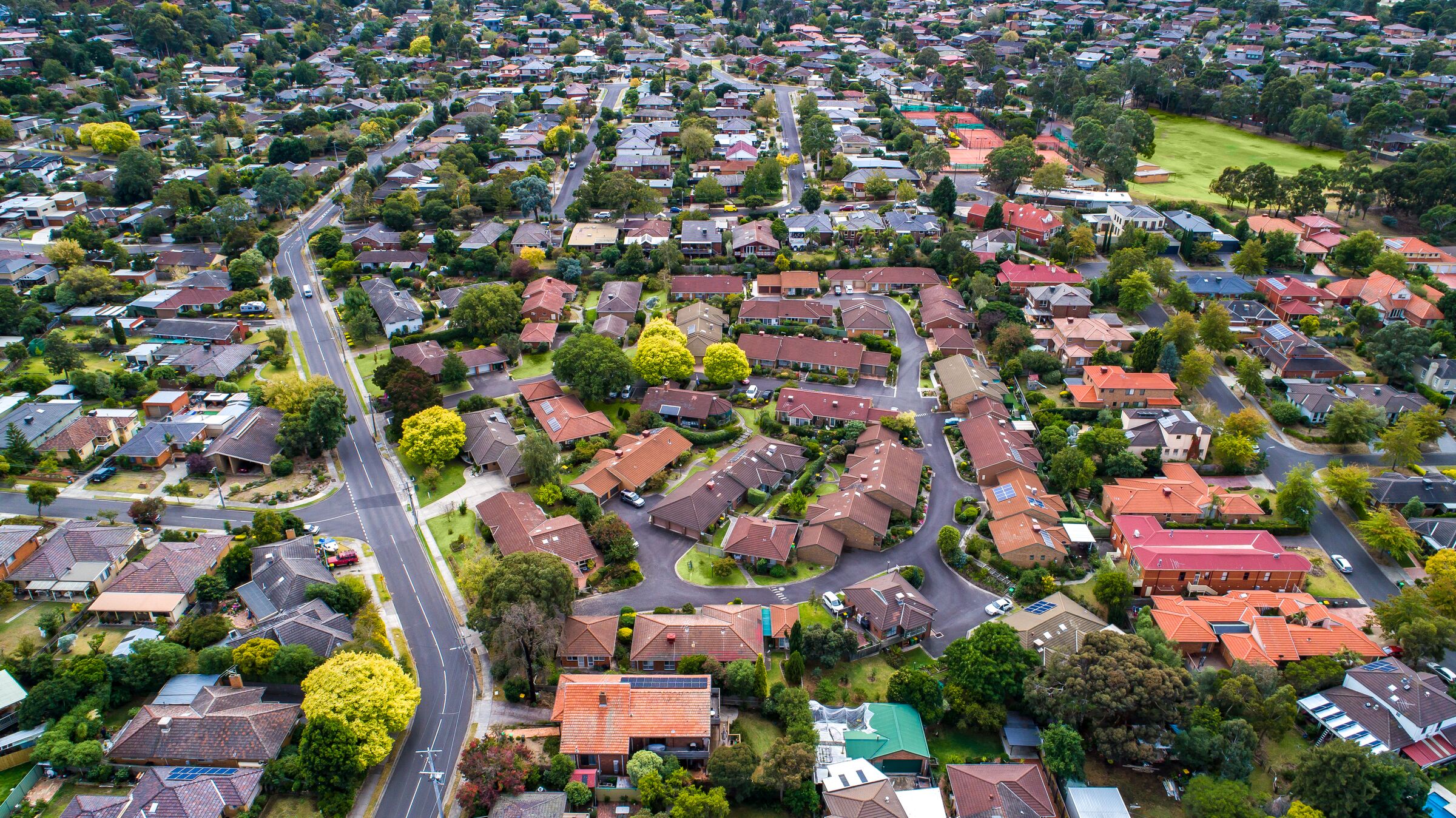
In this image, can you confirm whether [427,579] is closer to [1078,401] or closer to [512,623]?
[512,623]

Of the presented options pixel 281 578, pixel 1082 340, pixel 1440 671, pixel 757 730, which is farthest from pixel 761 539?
pixel 1082 340

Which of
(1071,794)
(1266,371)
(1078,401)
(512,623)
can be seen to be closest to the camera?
(1071,794)

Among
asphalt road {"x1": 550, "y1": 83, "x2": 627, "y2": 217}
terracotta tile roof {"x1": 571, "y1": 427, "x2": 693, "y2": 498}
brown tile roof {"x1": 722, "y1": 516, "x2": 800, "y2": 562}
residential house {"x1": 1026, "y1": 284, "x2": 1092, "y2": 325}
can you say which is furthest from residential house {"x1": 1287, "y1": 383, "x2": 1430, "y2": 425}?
asphalt road {"x1": 550, "y1": 83, "x2": 627, "y2": 217}

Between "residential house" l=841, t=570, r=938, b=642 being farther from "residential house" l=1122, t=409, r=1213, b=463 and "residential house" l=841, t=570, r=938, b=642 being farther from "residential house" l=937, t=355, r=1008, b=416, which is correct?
"residential house" l=1122, t=409, r=1213, b=463

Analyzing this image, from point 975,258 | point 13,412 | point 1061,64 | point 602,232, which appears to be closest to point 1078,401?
point 975,258

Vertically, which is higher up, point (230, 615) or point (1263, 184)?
point (1263, 184)

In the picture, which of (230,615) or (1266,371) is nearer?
(230,615)

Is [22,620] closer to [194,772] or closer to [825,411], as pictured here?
[194,772]
